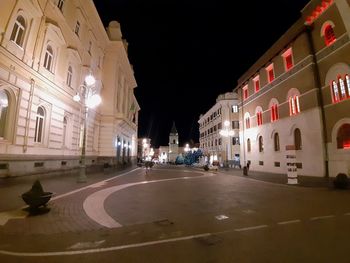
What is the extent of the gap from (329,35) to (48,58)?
2227 centimetres

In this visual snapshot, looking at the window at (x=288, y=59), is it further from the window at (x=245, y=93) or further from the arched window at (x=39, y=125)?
the arched window at (x=39, y=125)

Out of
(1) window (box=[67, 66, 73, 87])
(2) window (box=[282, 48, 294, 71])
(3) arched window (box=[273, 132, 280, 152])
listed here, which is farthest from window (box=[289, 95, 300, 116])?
(1) window (box=[67, 66, 73, 87])

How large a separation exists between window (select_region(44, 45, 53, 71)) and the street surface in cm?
1213

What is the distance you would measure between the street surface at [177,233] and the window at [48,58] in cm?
1213

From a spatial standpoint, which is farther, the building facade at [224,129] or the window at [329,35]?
the building facade at [224,129]

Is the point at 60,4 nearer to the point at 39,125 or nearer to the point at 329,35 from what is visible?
the point at 39,125

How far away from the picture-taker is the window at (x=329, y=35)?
59.1ft

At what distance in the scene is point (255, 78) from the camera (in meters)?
30.5

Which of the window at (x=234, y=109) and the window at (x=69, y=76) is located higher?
the window at (x=234, y=109)

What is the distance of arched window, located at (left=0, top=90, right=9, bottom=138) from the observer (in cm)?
1227

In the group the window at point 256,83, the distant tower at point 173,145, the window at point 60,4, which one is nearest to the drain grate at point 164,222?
the window at point 60,4

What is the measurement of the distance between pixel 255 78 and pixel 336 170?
55.2ft

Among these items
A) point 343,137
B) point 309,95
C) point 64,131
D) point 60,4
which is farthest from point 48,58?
point 343,137

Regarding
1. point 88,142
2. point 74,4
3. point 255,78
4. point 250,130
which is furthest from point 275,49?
point 88,142
